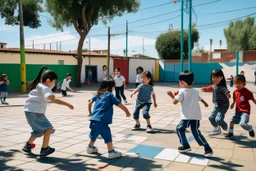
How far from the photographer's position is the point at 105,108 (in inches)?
175

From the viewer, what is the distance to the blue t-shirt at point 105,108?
4.40m

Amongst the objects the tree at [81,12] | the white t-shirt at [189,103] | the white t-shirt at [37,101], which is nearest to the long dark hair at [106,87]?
the white t-shirt at [37,101]

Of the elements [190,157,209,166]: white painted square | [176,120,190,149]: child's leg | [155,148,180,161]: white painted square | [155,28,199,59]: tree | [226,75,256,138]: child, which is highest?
[155,28,199,59]: tree

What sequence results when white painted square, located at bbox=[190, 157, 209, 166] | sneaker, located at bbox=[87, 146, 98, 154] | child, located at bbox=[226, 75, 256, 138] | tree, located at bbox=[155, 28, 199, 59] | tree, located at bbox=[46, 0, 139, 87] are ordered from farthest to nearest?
tree, located at bbox=[155, 28, 199, 59] < tree, located at bbox=[46, 0, 139, 87] < child, located at bbox=[226, 75, 256, 138] < sneaker, located at bbox=[87, 146, 98, 154] < white painted square, located at bbox=[190, 157, 209, 166]

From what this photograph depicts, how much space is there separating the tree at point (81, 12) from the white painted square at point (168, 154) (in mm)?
19933

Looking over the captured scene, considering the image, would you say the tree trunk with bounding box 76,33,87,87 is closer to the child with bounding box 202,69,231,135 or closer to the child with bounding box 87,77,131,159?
the child with bounding box 202,69,231,135

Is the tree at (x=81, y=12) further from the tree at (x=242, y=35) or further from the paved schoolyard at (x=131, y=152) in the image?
the tree at (x=242, y=35)

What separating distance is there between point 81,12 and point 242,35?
34.4 metres

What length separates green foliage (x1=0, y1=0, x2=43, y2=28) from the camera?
25.8m

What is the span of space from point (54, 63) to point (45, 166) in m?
20.5

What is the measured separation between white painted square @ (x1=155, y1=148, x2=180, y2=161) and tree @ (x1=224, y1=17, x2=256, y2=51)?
4848 centimetres

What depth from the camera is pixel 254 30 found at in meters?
47.7

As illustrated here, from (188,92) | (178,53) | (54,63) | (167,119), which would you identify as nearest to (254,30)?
(178,53)

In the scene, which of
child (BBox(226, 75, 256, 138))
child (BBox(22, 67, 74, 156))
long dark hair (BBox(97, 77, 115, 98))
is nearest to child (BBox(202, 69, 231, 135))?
child (BBox(226, 75, 256, 138))
